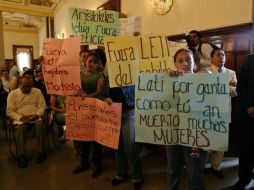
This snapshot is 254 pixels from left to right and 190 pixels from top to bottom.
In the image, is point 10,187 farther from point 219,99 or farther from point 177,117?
point 219,99

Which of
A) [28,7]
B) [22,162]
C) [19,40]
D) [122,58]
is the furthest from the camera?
[19,40]

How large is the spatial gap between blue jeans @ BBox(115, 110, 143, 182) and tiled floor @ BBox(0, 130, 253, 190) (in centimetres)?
12

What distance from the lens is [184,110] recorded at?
5.71 ft

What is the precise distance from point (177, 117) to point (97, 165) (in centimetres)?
136

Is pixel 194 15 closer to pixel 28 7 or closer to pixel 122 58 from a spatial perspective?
pixel 122 58

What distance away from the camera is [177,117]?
1779 millimetres

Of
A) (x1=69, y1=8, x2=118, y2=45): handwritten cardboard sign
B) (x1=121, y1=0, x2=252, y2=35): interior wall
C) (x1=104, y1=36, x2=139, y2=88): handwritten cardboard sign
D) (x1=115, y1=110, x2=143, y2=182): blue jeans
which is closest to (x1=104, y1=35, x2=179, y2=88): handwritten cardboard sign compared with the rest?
(x1=104, y1=36, x2=139, y2=88): handwritten cardboard sign

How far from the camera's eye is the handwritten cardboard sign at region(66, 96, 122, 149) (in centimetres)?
238

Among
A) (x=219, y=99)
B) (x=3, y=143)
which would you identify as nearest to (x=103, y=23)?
(x=219, y=99)

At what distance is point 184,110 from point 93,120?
118cm

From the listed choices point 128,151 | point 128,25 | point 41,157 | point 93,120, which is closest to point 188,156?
point 128,151

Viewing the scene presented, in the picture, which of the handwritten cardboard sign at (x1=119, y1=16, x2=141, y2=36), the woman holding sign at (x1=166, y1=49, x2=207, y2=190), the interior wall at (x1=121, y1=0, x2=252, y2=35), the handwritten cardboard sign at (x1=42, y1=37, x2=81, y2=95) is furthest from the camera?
the interior wall at (x1=121, y1=0, x2=252, y2=35)

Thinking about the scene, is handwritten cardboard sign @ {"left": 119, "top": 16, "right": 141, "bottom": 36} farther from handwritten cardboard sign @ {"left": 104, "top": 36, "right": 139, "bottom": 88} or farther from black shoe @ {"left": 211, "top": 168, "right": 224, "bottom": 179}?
black shoe @ {"left": 211, "top": 168, "right": 224, "bottom": 179}

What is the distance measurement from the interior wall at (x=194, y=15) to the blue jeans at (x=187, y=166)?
6.35 ft
